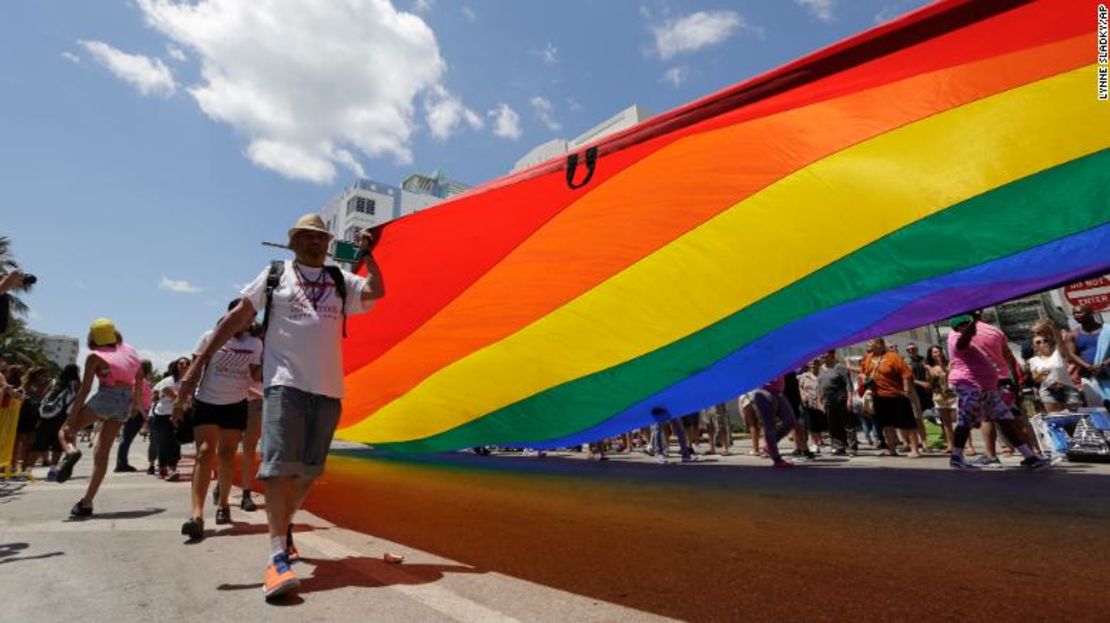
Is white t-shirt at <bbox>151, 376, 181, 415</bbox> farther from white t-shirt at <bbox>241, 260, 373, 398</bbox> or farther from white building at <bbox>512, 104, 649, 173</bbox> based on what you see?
white building at <bbox>512, 104, 649, 173</bbox>

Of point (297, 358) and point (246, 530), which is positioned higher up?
point (297, 358)

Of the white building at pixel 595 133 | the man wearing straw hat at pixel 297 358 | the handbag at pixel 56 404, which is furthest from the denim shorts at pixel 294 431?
the white building at pixel 595 133

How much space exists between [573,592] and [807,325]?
2.65 meters

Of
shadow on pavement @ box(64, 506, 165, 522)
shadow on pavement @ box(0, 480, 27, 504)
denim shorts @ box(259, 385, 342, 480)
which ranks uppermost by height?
denim shorts @ box(259, 385, 342, 480)

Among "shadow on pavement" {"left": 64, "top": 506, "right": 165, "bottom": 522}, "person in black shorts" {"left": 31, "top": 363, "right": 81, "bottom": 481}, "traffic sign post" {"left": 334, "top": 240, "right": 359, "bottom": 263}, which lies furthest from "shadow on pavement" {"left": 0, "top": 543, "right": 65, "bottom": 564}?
"person in black shorts" {"left": 31, "top": 363, "right": 81, "bottom": 481}

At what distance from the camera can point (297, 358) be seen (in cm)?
275

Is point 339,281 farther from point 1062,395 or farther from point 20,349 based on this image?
point 20,349

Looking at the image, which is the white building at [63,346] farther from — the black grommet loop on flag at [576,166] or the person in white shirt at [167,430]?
the black grommet loop on flag at [576,166]

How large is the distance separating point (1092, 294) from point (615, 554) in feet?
47.2

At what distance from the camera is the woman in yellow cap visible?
14.6ft

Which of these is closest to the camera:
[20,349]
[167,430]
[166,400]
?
[167,430]

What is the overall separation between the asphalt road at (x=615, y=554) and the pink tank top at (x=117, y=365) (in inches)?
44.2

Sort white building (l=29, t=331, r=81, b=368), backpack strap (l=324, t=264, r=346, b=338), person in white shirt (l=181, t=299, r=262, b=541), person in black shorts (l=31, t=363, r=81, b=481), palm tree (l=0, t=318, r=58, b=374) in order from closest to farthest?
1. backpack strap (l=324, t=264, r=346, b=338)
2. person in white shirt (l=181, t=299, r=262, b=541)
3. person in black shorts (l=31, t=363, r=81, b=481)
4. palm tree (l=0, t=318, r=58, b=374)
5. white building (l=29, t=331, r=81, b=368)

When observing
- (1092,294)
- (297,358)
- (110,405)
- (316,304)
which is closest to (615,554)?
(297,358)
